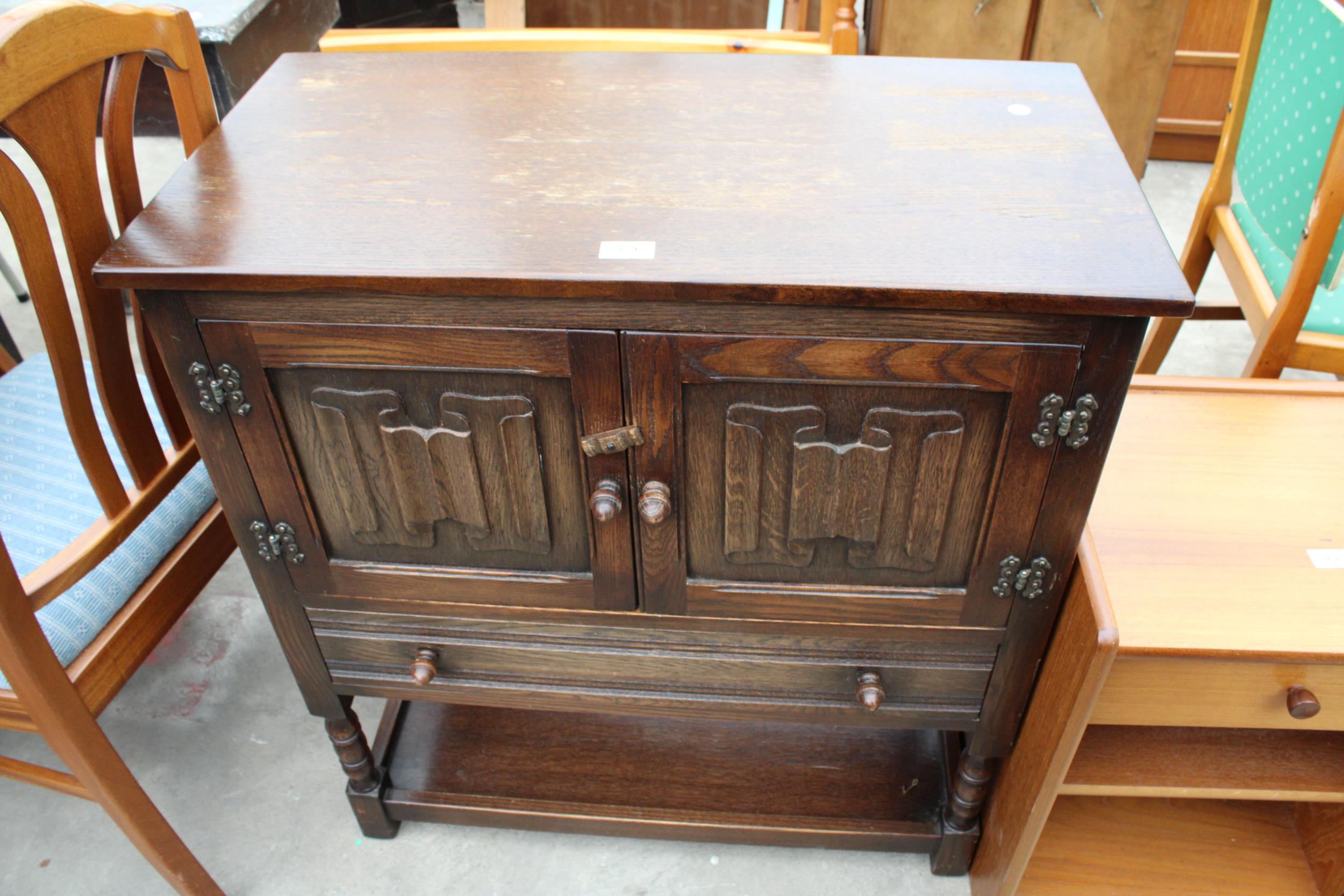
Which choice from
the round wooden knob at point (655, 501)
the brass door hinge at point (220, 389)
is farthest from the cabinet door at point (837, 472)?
the brass door hinge at point (220, 389)

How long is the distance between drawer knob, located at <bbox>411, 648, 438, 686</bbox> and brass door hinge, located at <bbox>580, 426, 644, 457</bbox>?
1.33ft

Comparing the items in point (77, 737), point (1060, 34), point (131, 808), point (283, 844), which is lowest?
point (283, 844)

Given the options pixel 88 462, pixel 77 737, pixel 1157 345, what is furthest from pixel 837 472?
pixel 1157 345

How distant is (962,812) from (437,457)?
0.87m

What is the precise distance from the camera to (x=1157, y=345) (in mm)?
1780

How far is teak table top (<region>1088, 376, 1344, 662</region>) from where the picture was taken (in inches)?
35.9

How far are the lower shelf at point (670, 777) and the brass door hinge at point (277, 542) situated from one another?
0.51 m

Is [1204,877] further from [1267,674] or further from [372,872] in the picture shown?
[372,872]

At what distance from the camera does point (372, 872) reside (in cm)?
138

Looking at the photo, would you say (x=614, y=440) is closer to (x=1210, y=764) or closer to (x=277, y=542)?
(x=277, y=542)

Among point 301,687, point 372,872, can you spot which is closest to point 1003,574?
point 301,687

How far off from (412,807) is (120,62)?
1.03 metres

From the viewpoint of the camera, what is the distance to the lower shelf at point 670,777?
4.42 feet

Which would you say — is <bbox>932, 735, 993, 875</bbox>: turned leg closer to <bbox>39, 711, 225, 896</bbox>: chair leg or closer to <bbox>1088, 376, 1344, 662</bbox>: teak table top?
<bbox>1088, 376, 1344, 662</bbox>: teak table top
